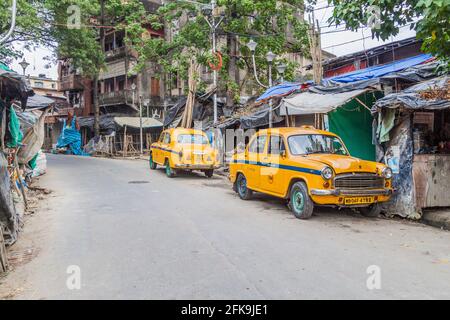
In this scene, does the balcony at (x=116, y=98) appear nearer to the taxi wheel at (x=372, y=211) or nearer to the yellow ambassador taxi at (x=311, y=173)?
the yellow ambassador taxi at (x=311, y=173)

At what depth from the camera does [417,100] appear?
833 centimetres

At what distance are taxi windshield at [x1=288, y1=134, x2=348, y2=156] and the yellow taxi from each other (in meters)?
6.56

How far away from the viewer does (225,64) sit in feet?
73.7

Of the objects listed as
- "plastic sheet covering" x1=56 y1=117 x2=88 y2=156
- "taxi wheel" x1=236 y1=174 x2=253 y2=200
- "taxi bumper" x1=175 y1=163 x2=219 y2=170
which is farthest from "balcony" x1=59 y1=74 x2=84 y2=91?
"taxi wheel" x1=236 y1=174 x2=253 y2=200

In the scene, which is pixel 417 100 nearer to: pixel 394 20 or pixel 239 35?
pixel 394 20

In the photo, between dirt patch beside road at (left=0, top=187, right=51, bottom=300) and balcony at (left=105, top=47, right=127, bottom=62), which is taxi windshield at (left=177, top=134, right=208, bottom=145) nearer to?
dirt patch beside road at (left=0, top=187, right=51, bottom=300)

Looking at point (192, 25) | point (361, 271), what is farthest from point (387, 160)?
point (192, 25)

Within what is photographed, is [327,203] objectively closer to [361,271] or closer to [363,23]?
[361,271]

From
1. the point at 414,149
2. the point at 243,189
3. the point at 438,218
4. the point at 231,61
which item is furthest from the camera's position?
the point at 231,61

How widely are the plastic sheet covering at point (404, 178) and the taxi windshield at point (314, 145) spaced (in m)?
1.25

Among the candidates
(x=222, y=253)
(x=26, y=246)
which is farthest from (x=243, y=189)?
(x=26, y=246)

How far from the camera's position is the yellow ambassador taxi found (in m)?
8.05

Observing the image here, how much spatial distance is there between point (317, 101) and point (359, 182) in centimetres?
421

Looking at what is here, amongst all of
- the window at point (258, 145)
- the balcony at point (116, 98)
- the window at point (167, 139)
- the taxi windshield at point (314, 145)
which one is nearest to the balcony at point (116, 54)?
the balcony at point (116, 98)
